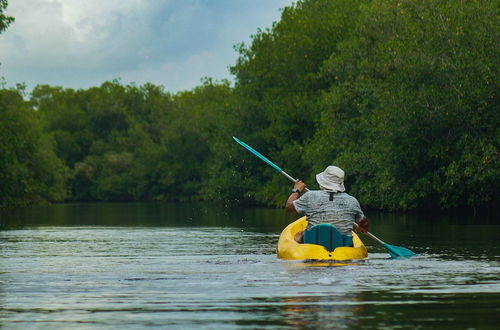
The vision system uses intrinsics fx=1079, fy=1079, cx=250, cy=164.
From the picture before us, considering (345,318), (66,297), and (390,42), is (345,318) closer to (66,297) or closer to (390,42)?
(66,297)

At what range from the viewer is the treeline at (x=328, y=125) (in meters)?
36.1

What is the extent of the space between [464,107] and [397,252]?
18.5m

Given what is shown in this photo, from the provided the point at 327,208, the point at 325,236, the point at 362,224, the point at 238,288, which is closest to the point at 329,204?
the point at 327,208

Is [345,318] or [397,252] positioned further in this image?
[397,252]

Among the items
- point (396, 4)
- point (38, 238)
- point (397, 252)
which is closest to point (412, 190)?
point (396, 4)

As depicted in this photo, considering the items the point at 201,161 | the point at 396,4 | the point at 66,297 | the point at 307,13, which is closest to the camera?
the point at 66,297

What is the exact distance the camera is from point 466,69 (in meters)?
35.7

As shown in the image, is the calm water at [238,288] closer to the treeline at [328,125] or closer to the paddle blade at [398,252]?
the paddle blade at [398,252]

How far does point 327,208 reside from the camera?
15953 millimetres

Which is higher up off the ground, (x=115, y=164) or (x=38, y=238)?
(x=115, y=164)

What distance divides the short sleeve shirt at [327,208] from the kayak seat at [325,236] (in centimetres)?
30

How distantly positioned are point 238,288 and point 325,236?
3552 mm

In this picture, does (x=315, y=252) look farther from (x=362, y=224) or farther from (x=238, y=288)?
(x=238, y=288)

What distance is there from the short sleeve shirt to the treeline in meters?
18.9
